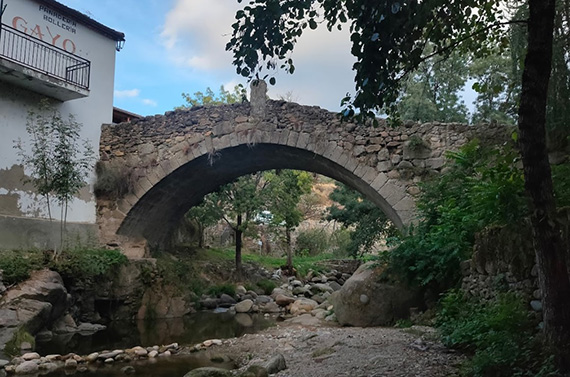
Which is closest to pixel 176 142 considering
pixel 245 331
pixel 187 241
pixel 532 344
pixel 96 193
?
pixel 96 193

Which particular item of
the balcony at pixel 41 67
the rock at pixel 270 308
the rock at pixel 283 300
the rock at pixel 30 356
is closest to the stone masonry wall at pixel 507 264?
the rock at pixel 30 356

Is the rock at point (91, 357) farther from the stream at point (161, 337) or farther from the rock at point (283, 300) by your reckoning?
the rock at point (283, 300)

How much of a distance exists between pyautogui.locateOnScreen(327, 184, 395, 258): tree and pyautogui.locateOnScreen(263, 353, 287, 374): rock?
7.30 meters

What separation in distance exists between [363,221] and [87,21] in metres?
8.77

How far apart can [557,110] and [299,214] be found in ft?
41.9

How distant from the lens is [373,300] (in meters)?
7.30

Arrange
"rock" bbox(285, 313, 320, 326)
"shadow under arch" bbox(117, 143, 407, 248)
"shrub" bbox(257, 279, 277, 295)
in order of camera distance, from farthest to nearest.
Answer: "shrub" bbox(257, 279, 277, 295) → "shadow under arch" bbox(117, 143, 407, 248) → "rock" bbox(285, 313, 320, 326)

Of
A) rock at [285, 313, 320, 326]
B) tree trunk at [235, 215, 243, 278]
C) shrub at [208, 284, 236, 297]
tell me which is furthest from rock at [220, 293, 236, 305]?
rock at [285, 313, 320, 326]

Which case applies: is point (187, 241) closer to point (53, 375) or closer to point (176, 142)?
point (176, 142)

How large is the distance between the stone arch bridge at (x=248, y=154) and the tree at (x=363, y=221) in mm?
1878

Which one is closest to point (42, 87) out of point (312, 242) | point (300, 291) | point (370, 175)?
point (370, 175)

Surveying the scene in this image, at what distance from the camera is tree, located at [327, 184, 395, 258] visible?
12.5 m

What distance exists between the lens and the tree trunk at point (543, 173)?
8.36ft

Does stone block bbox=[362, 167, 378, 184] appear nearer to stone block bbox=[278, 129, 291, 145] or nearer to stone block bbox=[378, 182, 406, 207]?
stone block bbox=[378, 182, 406, 207]
